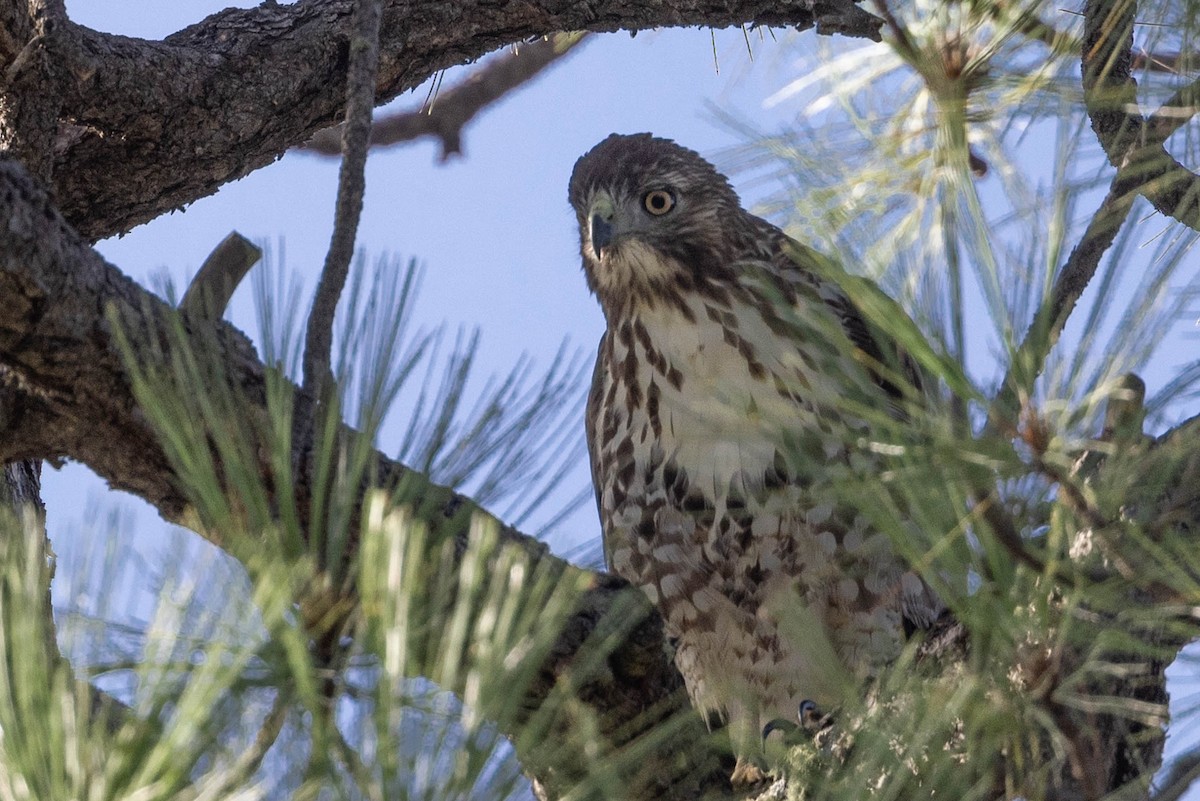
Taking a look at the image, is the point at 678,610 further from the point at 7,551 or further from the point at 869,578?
the point at 7,551

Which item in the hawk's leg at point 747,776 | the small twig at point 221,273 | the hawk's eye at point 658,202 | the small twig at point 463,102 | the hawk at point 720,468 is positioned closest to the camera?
the small twig at point 221,273

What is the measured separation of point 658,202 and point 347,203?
207cm

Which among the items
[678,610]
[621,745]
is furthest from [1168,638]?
[678,610]

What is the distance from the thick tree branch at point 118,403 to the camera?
2082mm

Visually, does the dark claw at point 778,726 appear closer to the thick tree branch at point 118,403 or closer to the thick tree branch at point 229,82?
the thick tree branch at point 118,403

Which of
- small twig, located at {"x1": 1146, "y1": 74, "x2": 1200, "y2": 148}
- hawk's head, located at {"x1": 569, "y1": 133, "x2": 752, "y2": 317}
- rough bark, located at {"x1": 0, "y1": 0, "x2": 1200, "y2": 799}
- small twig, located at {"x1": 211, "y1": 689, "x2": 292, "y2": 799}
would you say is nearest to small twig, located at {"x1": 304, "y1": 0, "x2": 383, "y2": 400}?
rough bark, located at {"x1": 0, "y1": 0, "x2": 1200, "y2": 799}

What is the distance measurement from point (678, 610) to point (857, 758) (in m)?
1.81

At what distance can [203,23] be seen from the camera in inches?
137

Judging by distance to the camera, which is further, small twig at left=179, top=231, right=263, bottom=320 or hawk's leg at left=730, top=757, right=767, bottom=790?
hawk's leg at left=730, top=757, right=767, bottom=790

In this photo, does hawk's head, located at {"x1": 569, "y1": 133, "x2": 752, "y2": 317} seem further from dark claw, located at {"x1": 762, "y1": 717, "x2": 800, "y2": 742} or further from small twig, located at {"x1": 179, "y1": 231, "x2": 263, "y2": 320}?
small twig, located at {"x1": 179, "y1": 231, "x2": 263, "y2": 320}

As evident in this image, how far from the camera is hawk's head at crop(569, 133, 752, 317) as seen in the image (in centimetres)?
377

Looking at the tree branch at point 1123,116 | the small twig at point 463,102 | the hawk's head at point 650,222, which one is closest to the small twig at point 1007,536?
the tree branch at point 1123,116

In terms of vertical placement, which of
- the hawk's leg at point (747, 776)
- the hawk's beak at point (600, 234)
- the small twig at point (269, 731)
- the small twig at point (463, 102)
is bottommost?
the hawk's leg at point (747, 776)

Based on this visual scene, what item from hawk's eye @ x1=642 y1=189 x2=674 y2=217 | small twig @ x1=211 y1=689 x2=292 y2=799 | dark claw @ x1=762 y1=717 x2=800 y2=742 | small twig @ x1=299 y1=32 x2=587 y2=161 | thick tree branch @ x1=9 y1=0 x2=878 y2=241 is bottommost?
dark claw @ x1=762 y1=717 x2=800 y2=742
